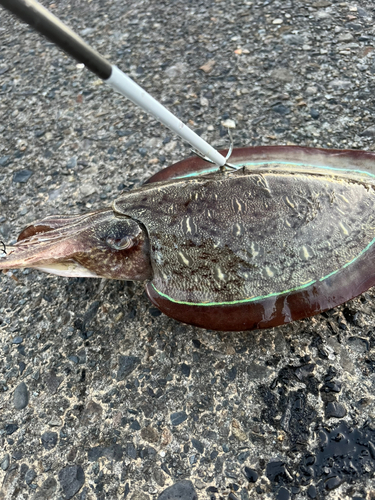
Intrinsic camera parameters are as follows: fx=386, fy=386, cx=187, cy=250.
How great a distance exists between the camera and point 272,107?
125 inches

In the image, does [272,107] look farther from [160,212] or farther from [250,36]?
[160,212]

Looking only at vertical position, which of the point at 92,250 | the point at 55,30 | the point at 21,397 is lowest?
the point at 21,397

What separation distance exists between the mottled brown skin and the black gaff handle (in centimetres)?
76

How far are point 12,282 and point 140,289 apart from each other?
0.93 m

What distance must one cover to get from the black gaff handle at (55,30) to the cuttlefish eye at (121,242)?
2.55 ft

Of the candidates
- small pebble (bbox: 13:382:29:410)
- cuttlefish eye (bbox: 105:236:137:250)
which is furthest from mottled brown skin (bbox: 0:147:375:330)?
small pebble (bbox: 13:382:29:410)

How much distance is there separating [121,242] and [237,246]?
23.2 inches

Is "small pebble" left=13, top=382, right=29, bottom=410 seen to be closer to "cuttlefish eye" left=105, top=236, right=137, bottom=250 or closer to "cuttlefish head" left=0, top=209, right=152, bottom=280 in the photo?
"cuttlefish head" left=0, top=209, right=152, bottom=280

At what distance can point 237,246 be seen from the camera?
1899 mm

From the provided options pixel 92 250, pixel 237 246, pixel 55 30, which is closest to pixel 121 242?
pixel 92 250

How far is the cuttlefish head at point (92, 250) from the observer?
6.47 ft

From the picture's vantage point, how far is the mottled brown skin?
1.90 metres

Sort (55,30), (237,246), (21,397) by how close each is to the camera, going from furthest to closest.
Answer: (21,397) < (237,246) < (55,30)

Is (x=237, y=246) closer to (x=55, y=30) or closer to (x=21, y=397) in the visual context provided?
(x=55, y=30)
